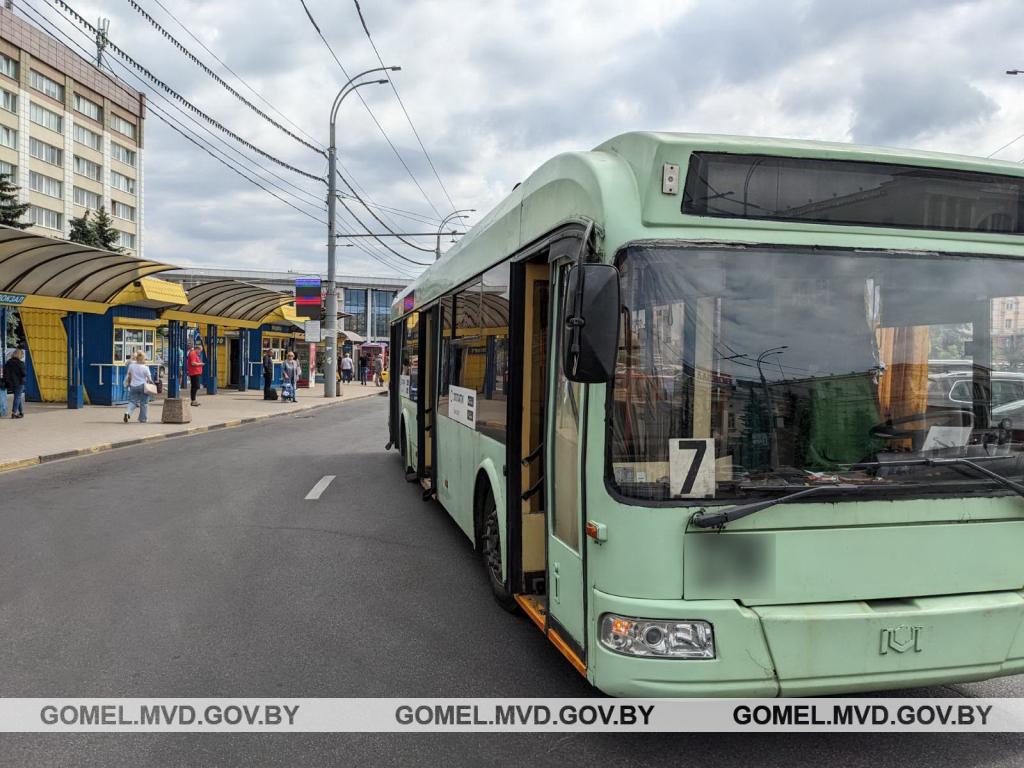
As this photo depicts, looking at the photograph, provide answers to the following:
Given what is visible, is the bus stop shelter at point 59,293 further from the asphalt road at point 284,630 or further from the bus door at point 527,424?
the bus door at point 527,424

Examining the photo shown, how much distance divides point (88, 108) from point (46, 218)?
32.0 ft

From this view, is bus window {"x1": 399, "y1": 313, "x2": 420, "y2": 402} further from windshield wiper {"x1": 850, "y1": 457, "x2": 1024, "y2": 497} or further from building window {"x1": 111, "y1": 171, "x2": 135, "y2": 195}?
building window {"x1": 111, "y1": 171, "x2": 135, "y2": 195}

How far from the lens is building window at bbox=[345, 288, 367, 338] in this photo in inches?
3501

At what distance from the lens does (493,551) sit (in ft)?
16.9

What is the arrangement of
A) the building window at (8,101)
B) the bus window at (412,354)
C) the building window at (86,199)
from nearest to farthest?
the bus window at (412,354) → the building window at (8,101) → the building window at (86,199)

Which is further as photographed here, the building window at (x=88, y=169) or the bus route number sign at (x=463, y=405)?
the building window at (x=88, y=169)

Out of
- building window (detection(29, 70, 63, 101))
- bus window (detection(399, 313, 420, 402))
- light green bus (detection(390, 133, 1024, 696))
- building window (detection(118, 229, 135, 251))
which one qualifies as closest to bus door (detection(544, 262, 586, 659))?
light green bus (detection(390, 133, 1024, 696))

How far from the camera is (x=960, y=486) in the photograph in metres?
3.10

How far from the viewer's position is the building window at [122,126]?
64.2m

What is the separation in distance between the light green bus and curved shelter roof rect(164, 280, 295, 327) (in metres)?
22.4

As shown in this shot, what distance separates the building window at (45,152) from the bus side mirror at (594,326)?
6398cm

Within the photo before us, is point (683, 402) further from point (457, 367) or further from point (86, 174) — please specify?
point (86, 174)

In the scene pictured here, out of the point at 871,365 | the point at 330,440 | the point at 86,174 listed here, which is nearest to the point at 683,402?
the point at 871,365

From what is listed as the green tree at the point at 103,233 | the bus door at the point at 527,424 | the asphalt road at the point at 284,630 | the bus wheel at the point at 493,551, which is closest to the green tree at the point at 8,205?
the green tree at the point at 103,233
